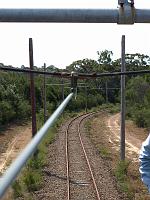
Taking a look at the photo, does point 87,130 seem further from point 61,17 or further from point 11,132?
point 61,17

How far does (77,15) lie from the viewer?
2047 millimetres

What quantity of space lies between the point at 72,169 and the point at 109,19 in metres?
15.0

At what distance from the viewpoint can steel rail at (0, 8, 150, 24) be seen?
6.72 ft

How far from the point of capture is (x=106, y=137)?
28609 millimetres

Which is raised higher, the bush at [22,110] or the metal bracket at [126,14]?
the metal bracket at [126,14]

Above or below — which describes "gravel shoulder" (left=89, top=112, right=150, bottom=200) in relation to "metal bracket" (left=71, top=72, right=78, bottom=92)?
below

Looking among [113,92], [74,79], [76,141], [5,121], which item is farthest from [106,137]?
[113,92]

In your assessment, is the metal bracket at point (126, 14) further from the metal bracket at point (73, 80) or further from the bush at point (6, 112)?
the bush at point (6, 112)

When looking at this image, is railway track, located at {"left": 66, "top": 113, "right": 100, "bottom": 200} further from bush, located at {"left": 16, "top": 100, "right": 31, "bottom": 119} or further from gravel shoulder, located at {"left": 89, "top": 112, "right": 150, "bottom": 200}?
bush, located at {"left": 16, "top": 100, "right": 31, "bottom": 119}

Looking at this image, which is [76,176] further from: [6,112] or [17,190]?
[6,112]

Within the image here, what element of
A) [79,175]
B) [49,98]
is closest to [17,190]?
[79,175]

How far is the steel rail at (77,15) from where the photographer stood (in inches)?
80.6

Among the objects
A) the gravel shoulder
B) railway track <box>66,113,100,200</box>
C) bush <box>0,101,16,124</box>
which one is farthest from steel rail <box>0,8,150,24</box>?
bush <box>0,101,16,124</box>

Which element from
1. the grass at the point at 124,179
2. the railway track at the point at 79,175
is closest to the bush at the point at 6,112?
the railway track at the point at 79,175
